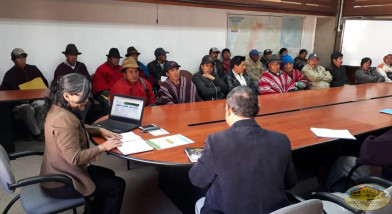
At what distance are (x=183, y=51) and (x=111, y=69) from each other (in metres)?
1.64

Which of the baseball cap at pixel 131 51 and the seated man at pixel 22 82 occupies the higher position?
the baseball cap at pixel 131 51

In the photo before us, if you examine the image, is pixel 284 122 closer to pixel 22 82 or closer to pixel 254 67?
pixel 22 82

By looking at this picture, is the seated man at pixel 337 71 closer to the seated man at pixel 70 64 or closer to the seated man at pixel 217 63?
the seated man at pixel 217 63

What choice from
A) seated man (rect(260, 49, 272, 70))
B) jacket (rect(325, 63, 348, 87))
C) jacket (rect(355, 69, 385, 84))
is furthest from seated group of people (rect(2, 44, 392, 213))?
seated man (rect(260, 49, 272, 70))

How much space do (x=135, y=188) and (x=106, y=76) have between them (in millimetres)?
2435

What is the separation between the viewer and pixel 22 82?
13.7 ft

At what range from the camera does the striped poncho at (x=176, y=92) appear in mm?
3279

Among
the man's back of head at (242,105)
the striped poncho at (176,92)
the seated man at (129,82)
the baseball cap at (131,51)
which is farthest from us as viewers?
the baseball cap at (131,51)

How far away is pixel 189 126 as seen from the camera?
2.31m

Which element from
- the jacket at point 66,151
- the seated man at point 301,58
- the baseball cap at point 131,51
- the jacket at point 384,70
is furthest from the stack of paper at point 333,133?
the seated man at point 301,58

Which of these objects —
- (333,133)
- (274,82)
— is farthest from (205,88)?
(333,133)

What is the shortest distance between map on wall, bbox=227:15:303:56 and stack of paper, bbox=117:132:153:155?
4.79 metres

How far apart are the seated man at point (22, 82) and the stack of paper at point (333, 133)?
332 centimetres

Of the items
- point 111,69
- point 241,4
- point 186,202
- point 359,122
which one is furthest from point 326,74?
point 186,202
